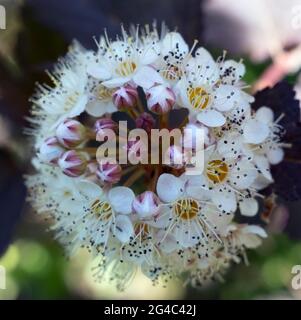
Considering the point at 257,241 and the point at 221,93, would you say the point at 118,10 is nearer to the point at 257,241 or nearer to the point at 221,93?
the point at 221,93

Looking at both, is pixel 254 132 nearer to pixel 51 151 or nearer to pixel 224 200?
pixel 224 200

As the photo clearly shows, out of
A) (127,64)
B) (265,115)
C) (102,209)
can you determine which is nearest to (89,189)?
(102,209)

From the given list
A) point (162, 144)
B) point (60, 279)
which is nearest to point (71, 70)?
point (162, 144)

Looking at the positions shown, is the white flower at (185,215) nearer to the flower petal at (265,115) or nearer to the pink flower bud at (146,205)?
the pink flower bud at (146,205)

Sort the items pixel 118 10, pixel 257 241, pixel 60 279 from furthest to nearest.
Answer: pixel 60 279 → pixel 118 10 → pixel 257 241

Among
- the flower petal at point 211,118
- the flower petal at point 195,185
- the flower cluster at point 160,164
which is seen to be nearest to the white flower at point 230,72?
the flower cluster at point 160,164

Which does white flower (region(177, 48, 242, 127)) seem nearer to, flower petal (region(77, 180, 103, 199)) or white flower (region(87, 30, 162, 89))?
white flower (region(87, 30, 162, 89))
